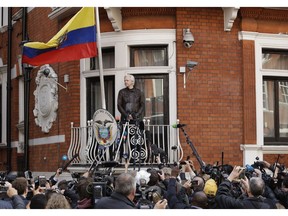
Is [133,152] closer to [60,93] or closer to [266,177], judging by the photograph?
[60,93]

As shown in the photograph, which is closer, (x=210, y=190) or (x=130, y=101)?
(x=210, y=190)

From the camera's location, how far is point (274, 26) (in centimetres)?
1366

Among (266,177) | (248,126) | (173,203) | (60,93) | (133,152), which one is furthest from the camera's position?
(60,93)

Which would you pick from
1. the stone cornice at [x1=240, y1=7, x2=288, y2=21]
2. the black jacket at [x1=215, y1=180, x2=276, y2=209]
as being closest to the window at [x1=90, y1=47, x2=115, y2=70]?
the stone cornice at [x1=240, y1=7, x2=288, y2=21]

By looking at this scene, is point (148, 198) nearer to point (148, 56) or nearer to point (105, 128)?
point (105, 128)

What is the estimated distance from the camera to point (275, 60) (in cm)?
1384

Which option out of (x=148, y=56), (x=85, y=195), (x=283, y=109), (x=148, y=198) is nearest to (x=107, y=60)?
(x=148, y=56)

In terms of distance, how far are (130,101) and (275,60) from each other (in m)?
3.70

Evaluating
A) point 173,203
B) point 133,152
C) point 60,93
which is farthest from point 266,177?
point 60,93

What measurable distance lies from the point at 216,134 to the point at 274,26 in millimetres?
2891

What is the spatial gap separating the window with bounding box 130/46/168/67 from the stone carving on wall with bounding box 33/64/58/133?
7.67ft

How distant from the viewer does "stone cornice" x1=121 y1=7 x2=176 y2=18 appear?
515 inches

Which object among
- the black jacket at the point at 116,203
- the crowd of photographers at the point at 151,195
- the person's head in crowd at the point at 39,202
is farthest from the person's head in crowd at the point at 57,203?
the person's head in crowd at the point at 39,202

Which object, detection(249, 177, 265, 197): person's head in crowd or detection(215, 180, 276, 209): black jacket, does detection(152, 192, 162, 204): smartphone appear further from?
detection(249, 177, 265, 197): person's head in crowd
